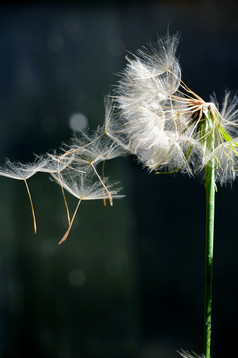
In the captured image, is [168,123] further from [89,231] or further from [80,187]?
[89,231]

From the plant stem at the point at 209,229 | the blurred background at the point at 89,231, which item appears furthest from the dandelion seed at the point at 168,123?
the blurred background at the point at 89,231

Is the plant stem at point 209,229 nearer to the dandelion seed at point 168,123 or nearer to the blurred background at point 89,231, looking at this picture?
the dandelion seed at point 168,123

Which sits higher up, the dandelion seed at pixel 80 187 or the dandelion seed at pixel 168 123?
the dandelion seed at pixel 168 123

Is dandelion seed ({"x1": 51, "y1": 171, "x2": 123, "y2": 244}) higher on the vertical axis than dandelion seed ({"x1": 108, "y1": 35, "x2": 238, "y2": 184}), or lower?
lower

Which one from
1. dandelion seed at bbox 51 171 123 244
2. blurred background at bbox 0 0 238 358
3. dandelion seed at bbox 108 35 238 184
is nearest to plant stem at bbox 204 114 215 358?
dandelion seed at bbox 108 35 238 184

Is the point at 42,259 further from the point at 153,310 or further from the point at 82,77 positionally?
the point at 82,77

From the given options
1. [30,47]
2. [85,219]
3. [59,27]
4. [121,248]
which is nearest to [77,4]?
[59,27]

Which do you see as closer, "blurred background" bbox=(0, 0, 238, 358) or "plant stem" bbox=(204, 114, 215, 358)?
"plant stem" bbox=(204, 114, 215, 358)

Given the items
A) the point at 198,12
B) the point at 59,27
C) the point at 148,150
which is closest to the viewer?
the point at 148,150

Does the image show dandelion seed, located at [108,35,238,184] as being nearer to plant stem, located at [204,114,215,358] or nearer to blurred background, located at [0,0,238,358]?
plant stem, located at [204,114,215,358]
